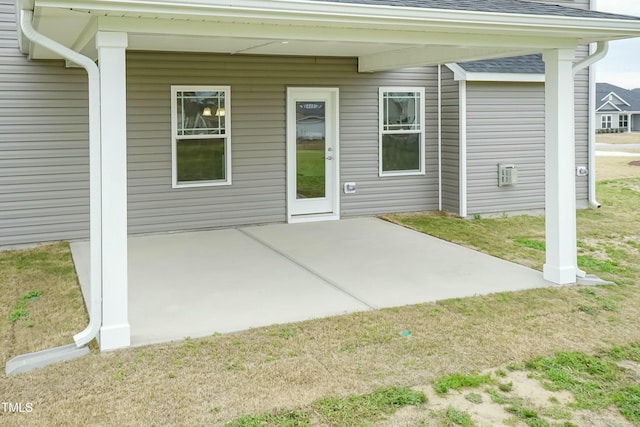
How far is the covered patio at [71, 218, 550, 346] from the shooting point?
17.1 feet

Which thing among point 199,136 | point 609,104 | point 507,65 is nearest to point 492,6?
point 199,136

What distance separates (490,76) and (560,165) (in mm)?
4350

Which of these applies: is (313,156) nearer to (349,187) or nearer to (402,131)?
(349,187)

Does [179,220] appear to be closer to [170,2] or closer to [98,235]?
[98,235]

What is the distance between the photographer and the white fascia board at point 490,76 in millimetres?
9805

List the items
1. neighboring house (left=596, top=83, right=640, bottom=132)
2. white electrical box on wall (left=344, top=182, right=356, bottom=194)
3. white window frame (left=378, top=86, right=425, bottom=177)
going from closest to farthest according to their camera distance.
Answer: white electrical box on wall (left=344, top=182, right=356, bottom=194), white window frame (left=378, top=86, right=425, bottom=177), neighboring house (left=596, top=83, right=640, bottom=132)

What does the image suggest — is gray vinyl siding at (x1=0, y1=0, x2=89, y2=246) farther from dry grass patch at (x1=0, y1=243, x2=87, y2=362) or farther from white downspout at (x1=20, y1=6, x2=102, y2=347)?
white downspout at (x1=20, y1=6, x2=102, y2=347)

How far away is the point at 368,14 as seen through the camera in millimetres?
4883

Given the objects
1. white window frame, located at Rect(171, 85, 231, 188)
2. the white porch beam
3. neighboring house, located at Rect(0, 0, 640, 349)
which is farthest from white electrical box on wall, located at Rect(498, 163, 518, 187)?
white window frame, located at Rect(171, 85, 231, 188)

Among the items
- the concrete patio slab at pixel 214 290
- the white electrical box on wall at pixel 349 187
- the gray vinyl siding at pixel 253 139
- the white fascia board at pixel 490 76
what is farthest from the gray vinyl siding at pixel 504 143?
the concrete patio slab at pixel 214 290

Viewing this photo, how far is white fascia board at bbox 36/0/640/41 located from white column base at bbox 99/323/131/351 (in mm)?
2215

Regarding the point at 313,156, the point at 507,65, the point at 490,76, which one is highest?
the point at 507,65

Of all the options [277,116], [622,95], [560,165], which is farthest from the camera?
[622,95]

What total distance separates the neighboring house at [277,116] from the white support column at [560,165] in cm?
2
